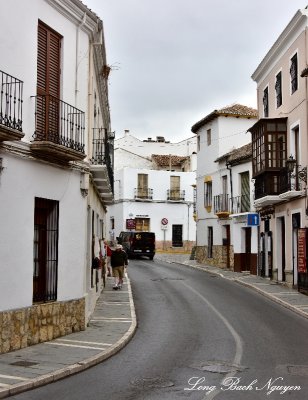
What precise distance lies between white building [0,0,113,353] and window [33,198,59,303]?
0.02 meters

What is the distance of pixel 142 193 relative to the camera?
2008 inches

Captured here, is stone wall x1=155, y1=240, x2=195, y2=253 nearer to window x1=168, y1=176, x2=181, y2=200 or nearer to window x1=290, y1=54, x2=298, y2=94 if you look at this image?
window x1=168, y1=176, x2=181, y2=200

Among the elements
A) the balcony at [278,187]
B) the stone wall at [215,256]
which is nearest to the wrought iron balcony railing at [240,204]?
the stone wall at [215,256]

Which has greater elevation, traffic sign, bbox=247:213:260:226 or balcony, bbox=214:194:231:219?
balcony, bbox=214:194:231:219

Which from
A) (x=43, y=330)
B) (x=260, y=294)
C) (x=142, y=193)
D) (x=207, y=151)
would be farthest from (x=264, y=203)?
(x=142, y=193)

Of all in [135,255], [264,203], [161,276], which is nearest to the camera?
[264,203]

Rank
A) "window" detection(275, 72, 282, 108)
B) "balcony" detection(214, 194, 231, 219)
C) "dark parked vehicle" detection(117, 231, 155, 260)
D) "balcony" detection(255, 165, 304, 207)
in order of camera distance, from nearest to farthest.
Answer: "balcony" detection(255, 165, 304, 207), "window" detection(275, 72, 282, 108), "balcony" detection(214, 194, 231, 219), "dark parked vehicle" detection(117, 231, 155, 260)

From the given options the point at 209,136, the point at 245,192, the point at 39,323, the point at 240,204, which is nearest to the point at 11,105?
the point at 39,323

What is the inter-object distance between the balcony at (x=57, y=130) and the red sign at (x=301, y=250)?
10129 millimetres

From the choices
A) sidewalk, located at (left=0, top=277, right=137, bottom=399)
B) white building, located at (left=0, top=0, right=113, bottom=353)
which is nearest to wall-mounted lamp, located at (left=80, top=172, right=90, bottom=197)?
white building, located at (left=0, top=0, right=113, bottom=353)

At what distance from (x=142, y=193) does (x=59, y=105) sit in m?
39.3

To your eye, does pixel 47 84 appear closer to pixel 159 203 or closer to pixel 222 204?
pixel 222 204

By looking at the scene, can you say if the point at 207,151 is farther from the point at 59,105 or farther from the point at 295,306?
the point at 59,105

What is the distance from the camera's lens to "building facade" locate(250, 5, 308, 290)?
66.3ft
